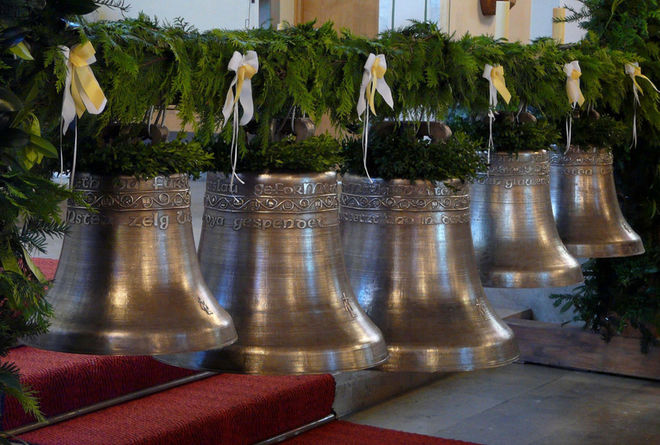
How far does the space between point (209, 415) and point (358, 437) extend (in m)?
0.94

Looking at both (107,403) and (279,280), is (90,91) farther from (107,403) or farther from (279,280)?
(107,403)

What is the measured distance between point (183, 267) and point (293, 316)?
0.80 ft

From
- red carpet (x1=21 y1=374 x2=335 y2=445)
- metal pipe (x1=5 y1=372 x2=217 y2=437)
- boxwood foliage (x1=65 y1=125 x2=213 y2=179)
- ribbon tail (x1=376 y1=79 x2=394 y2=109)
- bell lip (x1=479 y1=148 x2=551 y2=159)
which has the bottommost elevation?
red carpet (x1=21 y1=374 x2=335 y2=445)

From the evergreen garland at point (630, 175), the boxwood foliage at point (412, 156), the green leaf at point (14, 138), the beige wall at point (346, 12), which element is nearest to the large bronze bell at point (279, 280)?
the boxwood foliage at point (412, 156)

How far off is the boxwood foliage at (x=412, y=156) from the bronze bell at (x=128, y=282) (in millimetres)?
521

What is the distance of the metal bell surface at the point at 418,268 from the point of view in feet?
6.91

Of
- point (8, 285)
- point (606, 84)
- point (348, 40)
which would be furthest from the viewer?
point (606, 84)

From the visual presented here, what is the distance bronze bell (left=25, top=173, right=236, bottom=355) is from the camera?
5.28ft

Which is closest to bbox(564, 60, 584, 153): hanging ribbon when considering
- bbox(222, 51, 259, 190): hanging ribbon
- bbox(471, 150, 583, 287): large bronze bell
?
bbox(471, 150, 583, 287): large bronze bell

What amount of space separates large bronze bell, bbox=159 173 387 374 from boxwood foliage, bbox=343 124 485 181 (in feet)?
0.73

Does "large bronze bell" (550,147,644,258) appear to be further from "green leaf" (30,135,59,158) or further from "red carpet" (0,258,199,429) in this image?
"green leaf" (30,135,59,158)

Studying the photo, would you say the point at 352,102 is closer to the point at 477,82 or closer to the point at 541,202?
the point at 477,82

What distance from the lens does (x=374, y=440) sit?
4180 mm

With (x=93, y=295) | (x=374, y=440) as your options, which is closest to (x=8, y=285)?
(x=93, y=295)
